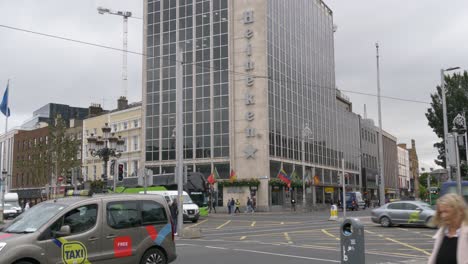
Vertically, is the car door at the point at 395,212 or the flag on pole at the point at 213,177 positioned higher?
the flag on pole at the point at 213,177

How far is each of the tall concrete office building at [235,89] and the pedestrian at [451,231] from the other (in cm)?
5166

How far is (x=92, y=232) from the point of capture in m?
10.1

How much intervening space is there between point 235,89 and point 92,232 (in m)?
53.2

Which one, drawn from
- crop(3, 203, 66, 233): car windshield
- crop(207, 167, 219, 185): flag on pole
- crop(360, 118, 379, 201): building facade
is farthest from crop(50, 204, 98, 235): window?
crop(360, 118, 379, 201): building facade

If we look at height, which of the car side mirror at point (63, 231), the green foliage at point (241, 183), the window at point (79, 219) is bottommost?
the car side mirror at point (63, 231)

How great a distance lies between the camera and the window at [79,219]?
9827 mm

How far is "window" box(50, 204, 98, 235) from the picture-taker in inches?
387

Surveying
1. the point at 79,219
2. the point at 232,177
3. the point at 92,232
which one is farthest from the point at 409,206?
the point at 232,177

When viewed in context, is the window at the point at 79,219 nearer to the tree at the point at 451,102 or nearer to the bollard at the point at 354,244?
the bollard at the point at 354,244

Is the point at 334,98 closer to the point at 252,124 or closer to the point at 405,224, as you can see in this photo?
the point at 252,124

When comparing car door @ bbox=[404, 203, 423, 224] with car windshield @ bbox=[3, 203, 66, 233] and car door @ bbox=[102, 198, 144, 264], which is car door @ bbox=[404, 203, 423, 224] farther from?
car windshield @ bbox=[3, 203, 66, 233]

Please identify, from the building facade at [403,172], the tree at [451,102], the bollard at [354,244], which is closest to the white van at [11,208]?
the tree at [451,102]

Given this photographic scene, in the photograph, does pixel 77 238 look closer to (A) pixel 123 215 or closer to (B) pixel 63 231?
(B) pixel 63 231

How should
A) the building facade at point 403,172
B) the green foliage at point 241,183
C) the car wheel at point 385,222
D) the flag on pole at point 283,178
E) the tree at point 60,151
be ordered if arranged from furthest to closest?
1. the building facade at point 403,172
2. the green foliage at point 241,183
3. the flag on pole at point 283,178
4. the tree at point 60,151
5. the car wheel at point 385,222
